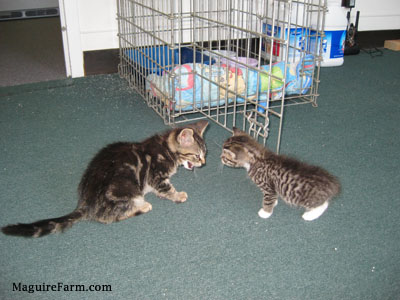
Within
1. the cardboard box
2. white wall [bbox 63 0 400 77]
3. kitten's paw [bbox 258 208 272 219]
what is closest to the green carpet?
kitten's paw [bbox 258 208 272 219]

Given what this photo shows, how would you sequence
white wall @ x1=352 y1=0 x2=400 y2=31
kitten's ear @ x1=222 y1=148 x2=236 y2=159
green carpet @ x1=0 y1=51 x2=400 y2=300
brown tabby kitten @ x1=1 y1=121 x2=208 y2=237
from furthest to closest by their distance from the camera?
white wall @ x1=352 y1=0 x2=400 y2=31
kitten's ear @ x1=222 y1=148 x2=236 y2=159
brown tabby kitten @ x1=1 y1=121 x2=208 y2=237
green carpet @ x1=0 y1=51 x2=400 y2=300

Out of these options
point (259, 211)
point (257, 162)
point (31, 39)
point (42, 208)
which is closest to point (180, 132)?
point (257, 162)

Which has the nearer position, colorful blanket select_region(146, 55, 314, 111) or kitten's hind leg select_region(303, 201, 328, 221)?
kitten's hind leg select_region(303, 201, 328, 221)

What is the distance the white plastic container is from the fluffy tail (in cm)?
252

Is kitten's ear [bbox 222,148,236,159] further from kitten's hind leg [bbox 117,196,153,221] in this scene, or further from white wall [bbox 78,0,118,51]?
white wall [bbox 78,0,118,51]

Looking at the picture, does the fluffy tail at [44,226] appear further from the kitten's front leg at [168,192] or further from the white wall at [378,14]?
the white wall at [378,14]

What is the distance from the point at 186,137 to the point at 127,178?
321 mm

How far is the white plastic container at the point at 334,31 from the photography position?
10.8ft

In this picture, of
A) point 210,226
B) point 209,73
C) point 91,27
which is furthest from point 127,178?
point 91,27

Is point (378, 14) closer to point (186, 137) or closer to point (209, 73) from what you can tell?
point (209, 73)

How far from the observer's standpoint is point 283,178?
5.24ft

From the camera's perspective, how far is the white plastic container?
3.31m

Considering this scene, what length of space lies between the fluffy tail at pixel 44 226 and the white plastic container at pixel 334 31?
2.52 m

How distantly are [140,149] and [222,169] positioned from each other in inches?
18.2
